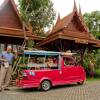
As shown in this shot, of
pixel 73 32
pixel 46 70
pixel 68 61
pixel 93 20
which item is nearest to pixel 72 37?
pixel 73 32

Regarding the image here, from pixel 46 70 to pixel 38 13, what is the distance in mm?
18294

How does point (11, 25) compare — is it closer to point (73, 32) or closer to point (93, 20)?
point (73, 32)

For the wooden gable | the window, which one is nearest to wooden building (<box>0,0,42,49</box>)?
the wooden gable

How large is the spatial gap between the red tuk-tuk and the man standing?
1.87ft

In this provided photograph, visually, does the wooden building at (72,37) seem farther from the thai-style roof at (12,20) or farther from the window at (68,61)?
the window at (68,61)

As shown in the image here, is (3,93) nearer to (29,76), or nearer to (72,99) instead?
(29,76)

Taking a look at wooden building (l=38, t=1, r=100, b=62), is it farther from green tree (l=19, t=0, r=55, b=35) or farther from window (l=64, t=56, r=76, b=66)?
green tree (l=19, t=0, r=55, b=35)

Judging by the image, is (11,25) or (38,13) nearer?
(11,25)

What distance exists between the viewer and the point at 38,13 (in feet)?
107

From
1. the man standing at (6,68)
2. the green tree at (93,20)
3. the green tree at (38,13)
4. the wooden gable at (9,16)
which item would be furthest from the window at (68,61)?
the green tree at (93,20)

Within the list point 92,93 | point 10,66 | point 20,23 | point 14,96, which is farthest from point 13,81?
point 20,23

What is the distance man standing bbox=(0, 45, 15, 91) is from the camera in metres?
14.8

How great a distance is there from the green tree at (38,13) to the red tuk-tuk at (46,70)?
1354 cm

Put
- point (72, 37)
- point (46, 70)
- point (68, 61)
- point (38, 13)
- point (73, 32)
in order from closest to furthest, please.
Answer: point (46, 70), point (68, 61), point (72, 37), point (73, 32), point (38, 13)
